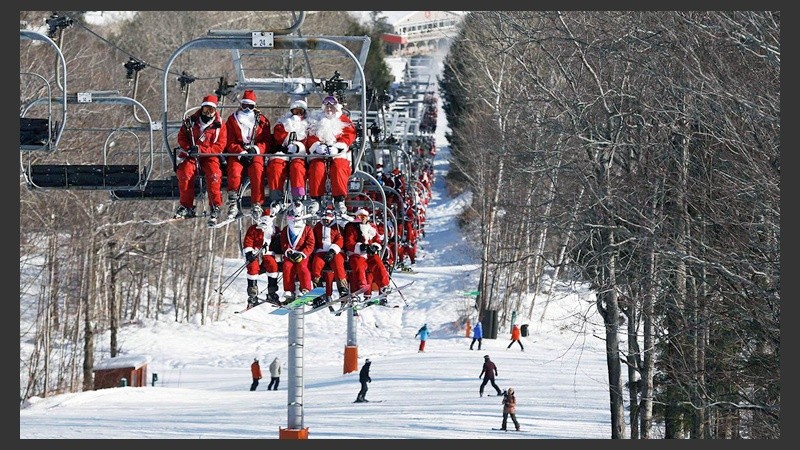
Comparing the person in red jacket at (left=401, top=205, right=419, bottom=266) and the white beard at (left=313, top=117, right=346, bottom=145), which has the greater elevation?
the white beard at (left=313, top=117, right=346, bottom=145)

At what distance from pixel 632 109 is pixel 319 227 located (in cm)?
882

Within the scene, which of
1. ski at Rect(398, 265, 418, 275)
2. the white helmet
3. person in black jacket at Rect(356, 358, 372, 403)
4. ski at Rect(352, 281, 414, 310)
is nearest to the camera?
the white helmet

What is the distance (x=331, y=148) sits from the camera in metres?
15.8

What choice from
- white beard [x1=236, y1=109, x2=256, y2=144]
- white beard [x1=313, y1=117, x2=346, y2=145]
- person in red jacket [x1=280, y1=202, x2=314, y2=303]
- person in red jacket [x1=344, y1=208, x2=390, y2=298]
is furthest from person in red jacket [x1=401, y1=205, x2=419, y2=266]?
white beard [x1=236, y1=109, x2=256, y2=144]

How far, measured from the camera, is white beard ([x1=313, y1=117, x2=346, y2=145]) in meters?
15.9

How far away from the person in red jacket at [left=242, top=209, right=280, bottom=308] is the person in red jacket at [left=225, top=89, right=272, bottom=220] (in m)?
1.10

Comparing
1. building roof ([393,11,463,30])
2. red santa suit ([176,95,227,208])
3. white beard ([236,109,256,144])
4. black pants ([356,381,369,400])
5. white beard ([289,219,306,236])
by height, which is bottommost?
black pants ([356,381,369,400])

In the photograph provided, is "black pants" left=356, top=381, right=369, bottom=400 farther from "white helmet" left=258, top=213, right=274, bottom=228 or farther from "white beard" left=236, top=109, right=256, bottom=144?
"white beard" left=236, top=109, right=256, bottom=144

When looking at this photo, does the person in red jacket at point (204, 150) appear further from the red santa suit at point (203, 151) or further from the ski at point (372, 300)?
the ski at point (372, 300)

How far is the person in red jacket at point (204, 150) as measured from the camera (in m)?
15.7

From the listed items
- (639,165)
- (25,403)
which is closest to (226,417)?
(25,403)

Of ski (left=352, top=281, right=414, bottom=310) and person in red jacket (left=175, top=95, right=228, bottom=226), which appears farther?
ski (left=352, top=281, right=414, bottom=310)

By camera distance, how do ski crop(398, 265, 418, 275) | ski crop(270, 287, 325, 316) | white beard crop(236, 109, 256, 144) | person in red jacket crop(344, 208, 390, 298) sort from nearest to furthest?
white beard crop(236, 109, 256, 144) → ski crop(270, 287, 325, 316) → person in red jacket crop(344, 208, 390, 298) → ski crop(398, 265, 418, 275)

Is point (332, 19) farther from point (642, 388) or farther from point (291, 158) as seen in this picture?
point (291, 158)
